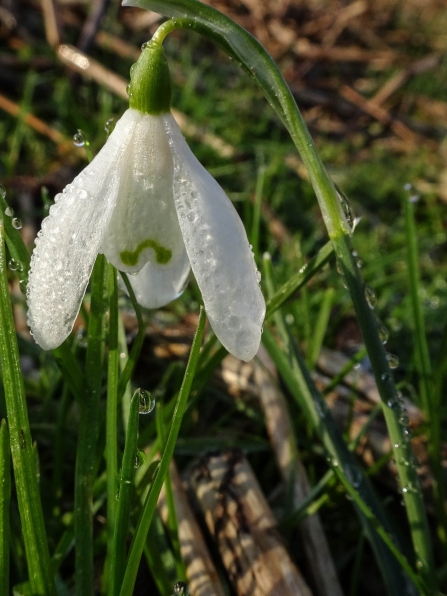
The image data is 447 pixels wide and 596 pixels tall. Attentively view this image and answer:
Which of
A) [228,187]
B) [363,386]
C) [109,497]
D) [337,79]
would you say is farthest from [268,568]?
[337,79]

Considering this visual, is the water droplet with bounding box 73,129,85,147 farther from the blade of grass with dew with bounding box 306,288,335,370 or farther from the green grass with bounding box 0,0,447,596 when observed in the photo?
the blade of grass with dew with bounding box 306,288,335,370

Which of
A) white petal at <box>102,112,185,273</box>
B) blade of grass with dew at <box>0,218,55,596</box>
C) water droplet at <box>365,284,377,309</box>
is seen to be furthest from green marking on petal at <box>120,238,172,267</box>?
water droplet at <box>365,284,377,309</box>

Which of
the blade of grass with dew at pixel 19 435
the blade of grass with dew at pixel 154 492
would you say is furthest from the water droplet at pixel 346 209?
the blade of grass with dew at pixel 19 435

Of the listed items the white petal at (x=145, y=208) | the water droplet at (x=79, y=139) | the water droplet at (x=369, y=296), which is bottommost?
the water droplet at (x=369, y=296)

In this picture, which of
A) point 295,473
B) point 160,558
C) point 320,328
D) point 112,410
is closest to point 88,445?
point 112,410

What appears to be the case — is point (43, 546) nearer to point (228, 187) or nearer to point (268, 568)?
point (268, 568)

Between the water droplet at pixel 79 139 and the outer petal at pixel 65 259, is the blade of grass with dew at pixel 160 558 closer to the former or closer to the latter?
the outer petal at pixel 65 259
